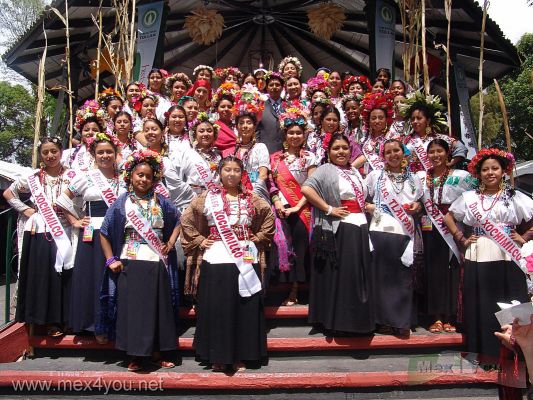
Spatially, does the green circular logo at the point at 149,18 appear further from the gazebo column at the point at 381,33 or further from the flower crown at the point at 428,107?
the flower crown at the point at 428,107

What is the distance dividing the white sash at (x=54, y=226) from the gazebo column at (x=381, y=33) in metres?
6.95

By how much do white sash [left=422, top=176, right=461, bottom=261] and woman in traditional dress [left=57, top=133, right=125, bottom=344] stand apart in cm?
300

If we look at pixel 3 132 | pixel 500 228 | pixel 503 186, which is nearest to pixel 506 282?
pixel 500 228

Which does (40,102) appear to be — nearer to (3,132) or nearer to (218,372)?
(218,372)

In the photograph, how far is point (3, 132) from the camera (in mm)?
32094

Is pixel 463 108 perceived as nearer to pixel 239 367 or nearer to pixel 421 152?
pixel 421 152

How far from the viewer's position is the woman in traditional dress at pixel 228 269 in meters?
4.16

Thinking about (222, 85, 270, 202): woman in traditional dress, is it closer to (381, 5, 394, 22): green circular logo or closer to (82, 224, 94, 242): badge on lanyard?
(82, 224, 94, 242): badge on lanyard

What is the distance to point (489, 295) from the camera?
4297 millimetres

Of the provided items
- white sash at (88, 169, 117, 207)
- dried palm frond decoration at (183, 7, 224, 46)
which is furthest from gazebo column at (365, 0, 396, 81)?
white sash at (88, 169, 117, 207)

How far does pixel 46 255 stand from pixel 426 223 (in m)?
3.82

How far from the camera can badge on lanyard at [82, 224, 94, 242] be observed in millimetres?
4574

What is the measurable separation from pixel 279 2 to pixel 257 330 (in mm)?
10066

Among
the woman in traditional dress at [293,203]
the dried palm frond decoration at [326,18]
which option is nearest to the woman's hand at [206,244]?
the woman in traditional dress at [293,203]
